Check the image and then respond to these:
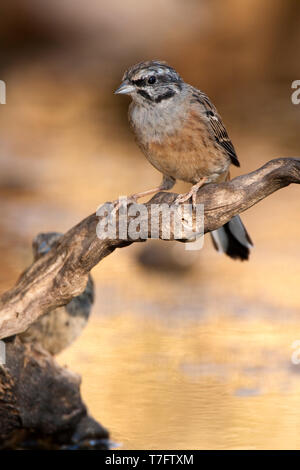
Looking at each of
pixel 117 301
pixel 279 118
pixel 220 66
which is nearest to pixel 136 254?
pixel 117 301

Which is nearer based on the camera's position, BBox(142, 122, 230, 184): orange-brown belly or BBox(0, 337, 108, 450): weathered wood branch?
BBox(142, 122, 230, 184): orange-brown belly

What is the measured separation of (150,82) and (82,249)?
1036 mm

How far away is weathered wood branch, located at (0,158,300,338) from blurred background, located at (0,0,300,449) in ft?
2.75

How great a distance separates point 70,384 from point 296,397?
1.48 m

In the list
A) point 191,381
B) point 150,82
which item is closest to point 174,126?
point 150,82

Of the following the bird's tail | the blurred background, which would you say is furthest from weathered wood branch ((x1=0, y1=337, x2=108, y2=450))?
the bird's tail

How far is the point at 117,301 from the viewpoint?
7.53 m

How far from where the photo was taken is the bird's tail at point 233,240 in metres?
5.62

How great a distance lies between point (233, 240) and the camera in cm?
567

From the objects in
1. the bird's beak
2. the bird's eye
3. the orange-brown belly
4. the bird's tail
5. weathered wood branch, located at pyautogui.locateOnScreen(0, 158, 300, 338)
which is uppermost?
the bird's eye

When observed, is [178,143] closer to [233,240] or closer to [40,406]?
[233,240]

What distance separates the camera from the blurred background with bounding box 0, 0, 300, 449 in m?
5.67

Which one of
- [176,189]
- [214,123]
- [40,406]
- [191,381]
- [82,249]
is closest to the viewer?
[82,249]

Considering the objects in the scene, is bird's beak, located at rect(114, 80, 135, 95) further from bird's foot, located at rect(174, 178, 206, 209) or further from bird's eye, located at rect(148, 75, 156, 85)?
bird's foot, located at rect(174, 178, 206, 209)
